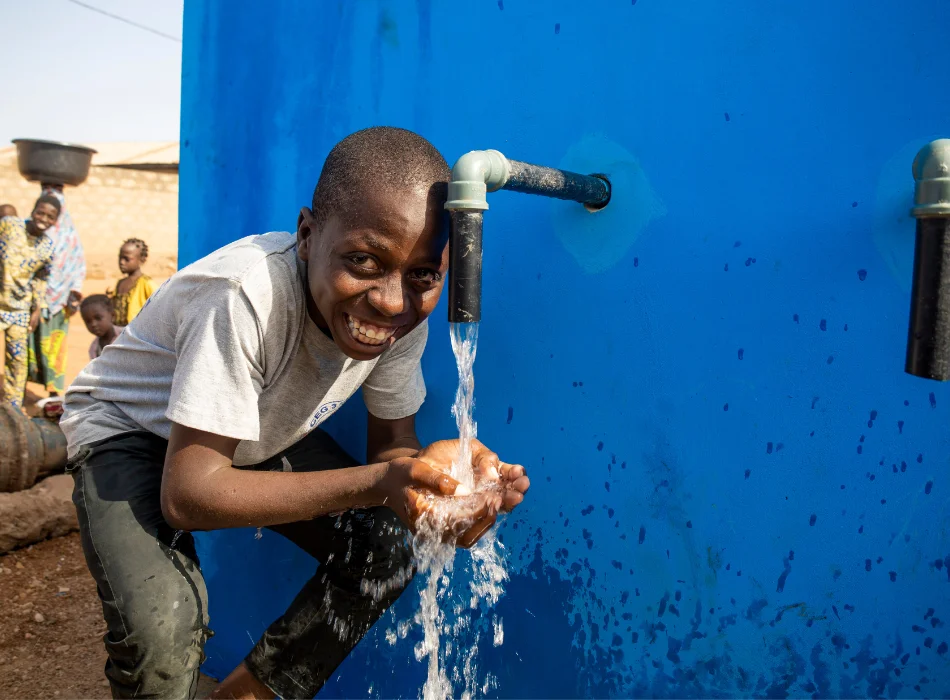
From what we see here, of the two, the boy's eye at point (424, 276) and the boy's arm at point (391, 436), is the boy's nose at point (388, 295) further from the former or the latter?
the boy's arm at point (391, 436)

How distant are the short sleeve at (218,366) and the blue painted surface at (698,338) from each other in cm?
59

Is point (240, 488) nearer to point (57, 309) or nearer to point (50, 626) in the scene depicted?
point (50, 626)

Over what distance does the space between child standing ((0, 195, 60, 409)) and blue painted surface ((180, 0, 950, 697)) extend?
5326 mm

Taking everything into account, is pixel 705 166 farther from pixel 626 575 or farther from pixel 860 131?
pixel 626 575

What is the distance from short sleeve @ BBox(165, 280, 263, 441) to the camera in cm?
153

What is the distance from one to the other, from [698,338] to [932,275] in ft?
1.82

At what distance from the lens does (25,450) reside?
394 centimetres

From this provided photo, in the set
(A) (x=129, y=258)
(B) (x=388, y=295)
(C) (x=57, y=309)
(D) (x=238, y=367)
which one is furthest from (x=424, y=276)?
(C) (x=57, y=309)

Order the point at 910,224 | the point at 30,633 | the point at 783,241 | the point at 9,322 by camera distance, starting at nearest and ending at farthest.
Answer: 1. the point at 910,224
2. the point at 783,241
3. the point at 30,633
4. the point at 9,322

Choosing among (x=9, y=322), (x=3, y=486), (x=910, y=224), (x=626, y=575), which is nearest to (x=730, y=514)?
(x=626, y=575)

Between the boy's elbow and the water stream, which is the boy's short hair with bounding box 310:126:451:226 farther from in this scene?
the boy's elbow

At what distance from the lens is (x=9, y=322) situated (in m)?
6.40

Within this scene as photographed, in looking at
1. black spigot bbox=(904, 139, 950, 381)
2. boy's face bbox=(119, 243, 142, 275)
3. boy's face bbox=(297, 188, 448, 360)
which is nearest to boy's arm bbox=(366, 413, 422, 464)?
boy's face bbox=(297, 188, 448, 360)

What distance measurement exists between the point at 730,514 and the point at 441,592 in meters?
0.80
